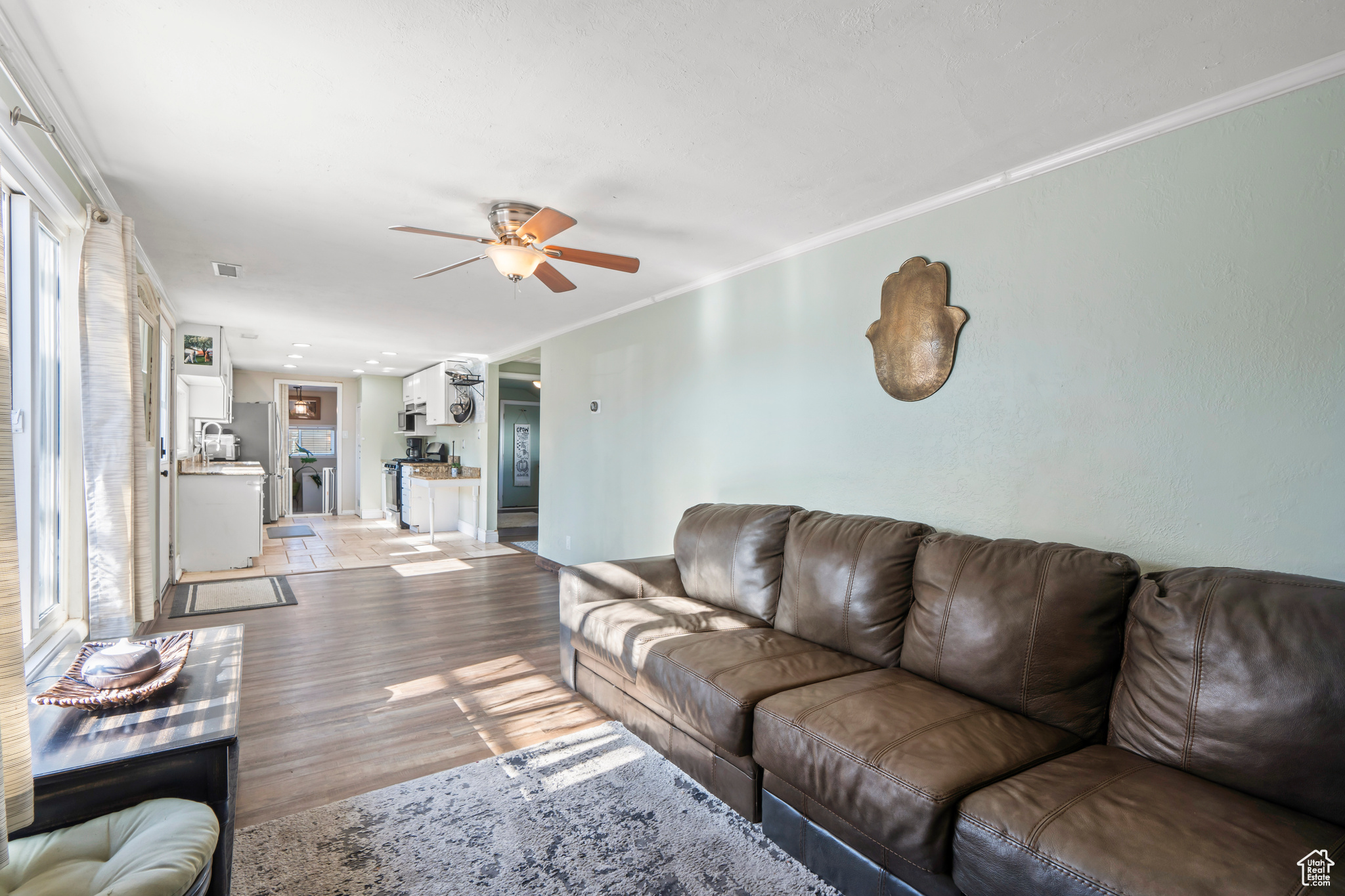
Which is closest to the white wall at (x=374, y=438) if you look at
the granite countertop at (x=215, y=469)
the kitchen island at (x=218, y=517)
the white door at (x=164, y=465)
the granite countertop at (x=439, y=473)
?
the granite countertop at (x=439, y=473)

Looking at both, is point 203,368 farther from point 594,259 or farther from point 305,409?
point 305,409

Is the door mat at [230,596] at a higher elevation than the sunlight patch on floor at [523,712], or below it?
higher

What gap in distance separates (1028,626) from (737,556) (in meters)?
1.33

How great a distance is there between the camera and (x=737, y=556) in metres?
3.00

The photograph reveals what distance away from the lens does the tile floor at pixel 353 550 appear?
5.93m

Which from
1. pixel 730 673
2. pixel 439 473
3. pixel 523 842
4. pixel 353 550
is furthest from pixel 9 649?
pixel 439 473

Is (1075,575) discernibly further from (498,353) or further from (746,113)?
(498,353)

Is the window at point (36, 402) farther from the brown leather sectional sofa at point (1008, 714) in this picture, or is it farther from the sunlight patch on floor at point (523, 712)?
the brown leather sectional sofa at point (1008, 714)

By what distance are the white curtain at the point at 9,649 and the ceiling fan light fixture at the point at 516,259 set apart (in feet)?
5.00

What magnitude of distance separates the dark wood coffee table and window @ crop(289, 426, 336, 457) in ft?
39.0

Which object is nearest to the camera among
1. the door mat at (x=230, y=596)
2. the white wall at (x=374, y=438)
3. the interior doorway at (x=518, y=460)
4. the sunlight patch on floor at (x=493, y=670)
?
the sunlight patch on floor at (x=493, y=670)

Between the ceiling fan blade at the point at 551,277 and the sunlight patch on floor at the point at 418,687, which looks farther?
the sunlight patch on floor at the point at 418,687

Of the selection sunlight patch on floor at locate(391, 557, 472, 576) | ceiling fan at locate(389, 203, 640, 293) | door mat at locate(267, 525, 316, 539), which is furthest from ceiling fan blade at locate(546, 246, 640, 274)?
door mat at locate(267, 525, 316, 539)

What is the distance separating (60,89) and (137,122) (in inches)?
8.3
